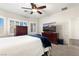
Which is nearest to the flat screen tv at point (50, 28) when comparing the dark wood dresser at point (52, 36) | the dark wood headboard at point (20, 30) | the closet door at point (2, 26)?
the dark wood dresser at point (52, 36)

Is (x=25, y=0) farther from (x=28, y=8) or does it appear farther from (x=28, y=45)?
(x=28, y=45)

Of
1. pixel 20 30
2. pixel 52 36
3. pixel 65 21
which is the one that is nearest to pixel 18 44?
pixel 20 30

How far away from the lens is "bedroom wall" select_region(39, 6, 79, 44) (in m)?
0.97

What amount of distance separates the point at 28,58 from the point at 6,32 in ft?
1.22

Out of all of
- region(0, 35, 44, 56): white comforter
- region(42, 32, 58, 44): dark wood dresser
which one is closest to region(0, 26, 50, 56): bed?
region(0, 35, 44, 56): white comforter

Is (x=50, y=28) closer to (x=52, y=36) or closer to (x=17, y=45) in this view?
(x=52, y=36)

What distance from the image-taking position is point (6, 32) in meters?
0.94

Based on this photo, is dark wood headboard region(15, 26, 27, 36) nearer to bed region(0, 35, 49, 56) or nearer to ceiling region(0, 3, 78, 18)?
bed region(0, 35, 49, 56)

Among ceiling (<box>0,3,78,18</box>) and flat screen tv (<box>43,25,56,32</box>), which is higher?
ceiling (<box>0,3,78,18</box>)

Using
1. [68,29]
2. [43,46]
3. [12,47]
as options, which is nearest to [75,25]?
[68,29]

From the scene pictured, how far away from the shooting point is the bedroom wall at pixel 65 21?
97cm

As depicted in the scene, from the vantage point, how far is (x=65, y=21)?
102 cm

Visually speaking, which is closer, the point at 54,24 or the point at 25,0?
the point at 25,0

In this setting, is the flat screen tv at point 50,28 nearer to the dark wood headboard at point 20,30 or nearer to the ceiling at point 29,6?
the ceiling at point 29,6
